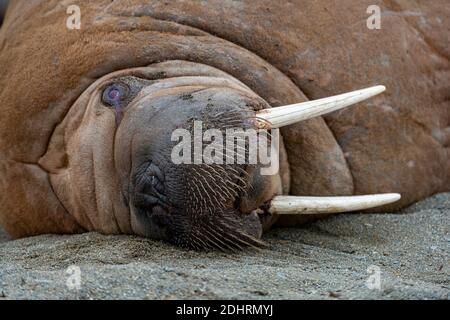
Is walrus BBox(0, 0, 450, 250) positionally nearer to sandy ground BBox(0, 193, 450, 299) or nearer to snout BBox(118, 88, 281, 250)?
snout BBox(118, 88, 281, 250)

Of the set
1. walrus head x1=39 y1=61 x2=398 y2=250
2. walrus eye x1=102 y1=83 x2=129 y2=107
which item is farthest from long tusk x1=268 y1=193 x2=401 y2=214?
walrus eye x1=102 y1=83 x2=129 y2=107

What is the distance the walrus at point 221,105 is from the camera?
4.48 m

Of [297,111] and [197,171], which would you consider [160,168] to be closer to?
[197,171]

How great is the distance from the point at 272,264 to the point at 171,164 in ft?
2.26

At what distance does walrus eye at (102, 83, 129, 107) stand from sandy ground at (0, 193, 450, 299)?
0.72 m

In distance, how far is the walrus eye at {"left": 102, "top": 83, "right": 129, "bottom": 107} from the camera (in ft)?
15.6

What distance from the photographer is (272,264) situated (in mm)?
4320

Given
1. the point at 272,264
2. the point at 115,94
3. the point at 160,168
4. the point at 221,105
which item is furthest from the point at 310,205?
the point at 115,94

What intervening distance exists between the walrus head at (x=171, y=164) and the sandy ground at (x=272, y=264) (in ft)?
0.49

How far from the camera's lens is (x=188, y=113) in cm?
432

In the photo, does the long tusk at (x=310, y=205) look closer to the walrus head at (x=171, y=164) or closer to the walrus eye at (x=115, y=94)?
the walrus head at (x=171, y=164)

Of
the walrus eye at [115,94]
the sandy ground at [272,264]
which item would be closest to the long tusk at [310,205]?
the sandy ground at [272,264]
